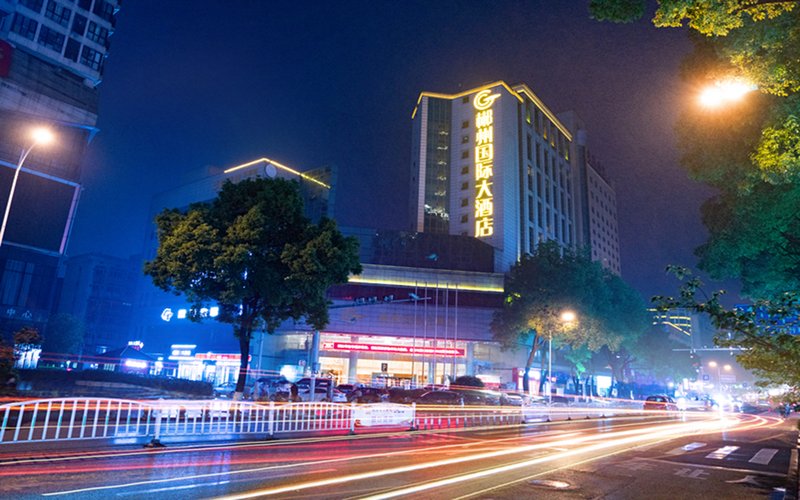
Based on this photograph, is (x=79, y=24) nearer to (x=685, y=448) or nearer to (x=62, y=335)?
(x=62, y=335)

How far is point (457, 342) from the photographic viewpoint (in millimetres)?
60438

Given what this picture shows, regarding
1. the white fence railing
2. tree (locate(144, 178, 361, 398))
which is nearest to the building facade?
tree (locate(144, 178, 361, 398))

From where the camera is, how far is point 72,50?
2844 inches

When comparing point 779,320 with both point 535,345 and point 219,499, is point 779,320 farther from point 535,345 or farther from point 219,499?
point 535,345

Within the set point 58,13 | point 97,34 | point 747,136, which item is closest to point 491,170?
point 97,34

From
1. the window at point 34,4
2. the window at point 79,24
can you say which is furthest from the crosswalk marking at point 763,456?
the window at point 79,24

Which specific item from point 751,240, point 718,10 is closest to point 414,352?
point 751,240

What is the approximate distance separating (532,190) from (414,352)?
40934 mm

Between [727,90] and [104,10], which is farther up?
[104,10]

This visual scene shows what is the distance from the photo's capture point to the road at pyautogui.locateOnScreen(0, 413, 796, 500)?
26.0 ft

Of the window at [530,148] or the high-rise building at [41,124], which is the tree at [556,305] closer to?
the window at [530,148]

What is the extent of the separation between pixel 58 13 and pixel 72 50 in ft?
16.4

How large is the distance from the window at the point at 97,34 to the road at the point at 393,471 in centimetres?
8259

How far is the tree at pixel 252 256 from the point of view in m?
23.8
